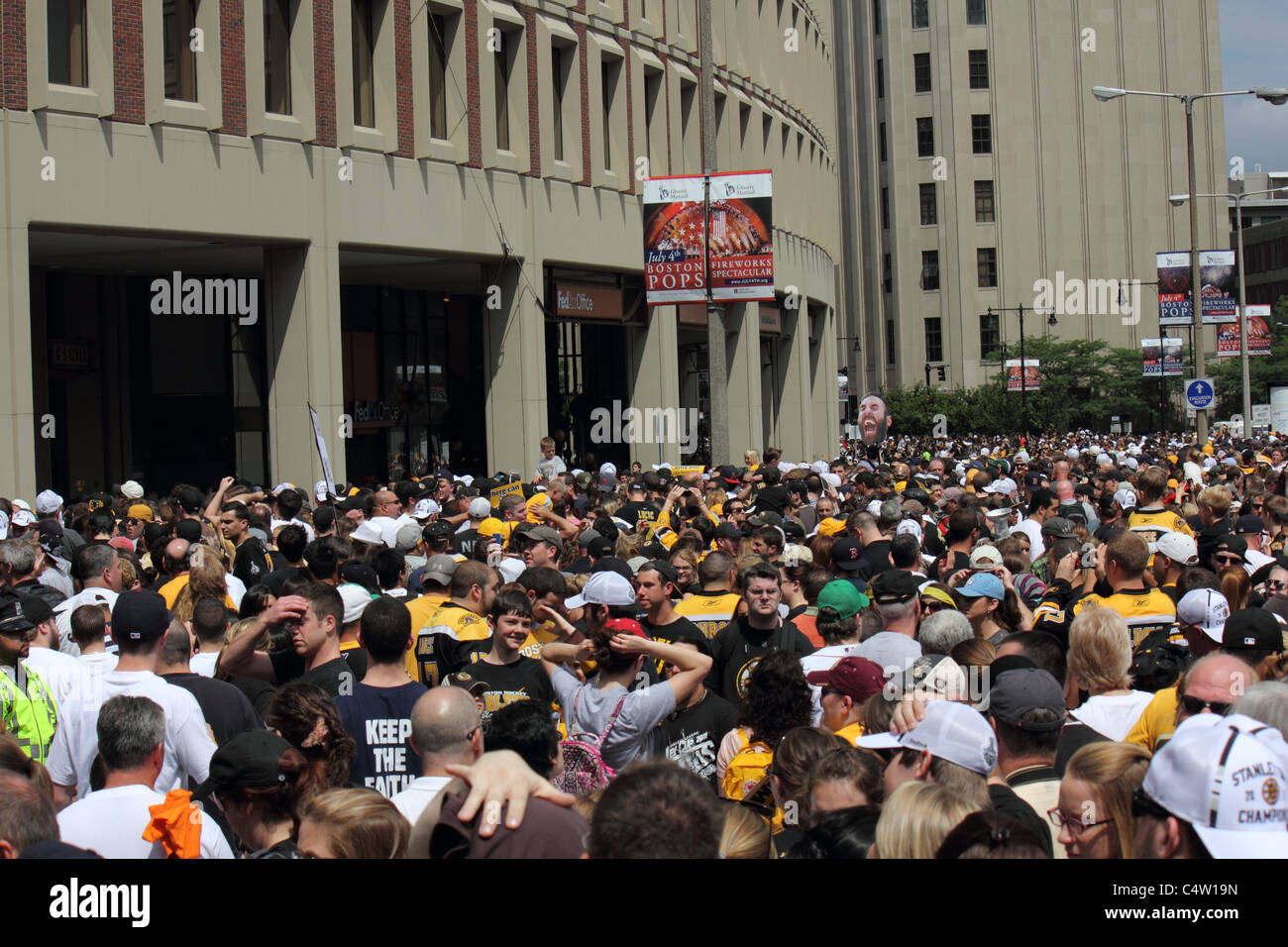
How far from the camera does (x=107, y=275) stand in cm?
2972

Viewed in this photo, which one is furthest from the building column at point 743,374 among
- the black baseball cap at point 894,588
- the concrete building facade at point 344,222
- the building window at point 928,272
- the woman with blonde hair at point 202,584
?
the building window at point 928,272

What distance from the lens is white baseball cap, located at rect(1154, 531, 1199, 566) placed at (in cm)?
878

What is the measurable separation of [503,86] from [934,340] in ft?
199

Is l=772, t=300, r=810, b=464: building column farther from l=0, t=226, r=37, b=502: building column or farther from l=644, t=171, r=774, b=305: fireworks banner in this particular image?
l=0, t=226, r=37, b=502: building column

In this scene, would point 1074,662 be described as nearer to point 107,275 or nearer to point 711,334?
point 711,334

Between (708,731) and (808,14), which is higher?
(808,14)

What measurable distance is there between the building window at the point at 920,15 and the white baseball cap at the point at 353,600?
83.3 metres

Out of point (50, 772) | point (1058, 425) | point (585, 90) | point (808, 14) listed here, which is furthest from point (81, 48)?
point (1058, 425)

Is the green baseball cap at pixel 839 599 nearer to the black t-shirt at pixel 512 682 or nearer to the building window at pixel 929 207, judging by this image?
the black t-shirt at pixel 512 682

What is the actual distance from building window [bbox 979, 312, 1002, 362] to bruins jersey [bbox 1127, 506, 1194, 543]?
73.9m

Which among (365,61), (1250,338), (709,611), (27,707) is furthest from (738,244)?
(1250,338)

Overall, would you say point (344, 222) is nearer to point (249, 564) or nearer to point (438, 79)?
point (438, 79)

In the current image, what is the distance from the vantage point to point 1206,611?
6.74 meters
